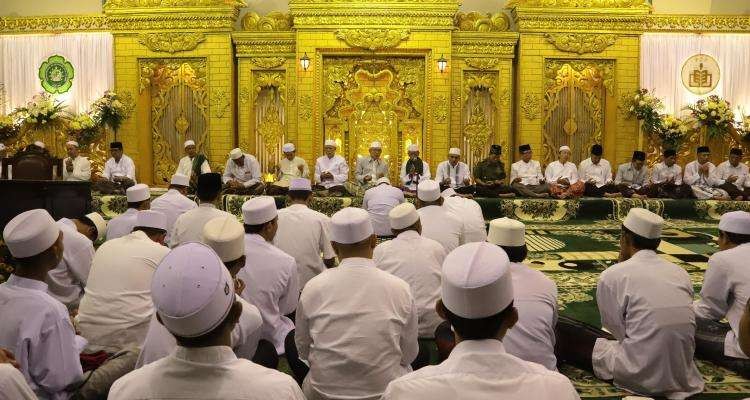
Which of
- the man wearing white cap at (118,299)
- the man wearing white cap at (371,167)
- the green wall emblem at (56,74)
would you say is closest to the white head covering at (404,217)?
the man wearing white cap at (118,299)

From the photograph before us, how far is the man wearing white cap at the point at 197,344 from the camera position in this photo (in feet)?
4.43

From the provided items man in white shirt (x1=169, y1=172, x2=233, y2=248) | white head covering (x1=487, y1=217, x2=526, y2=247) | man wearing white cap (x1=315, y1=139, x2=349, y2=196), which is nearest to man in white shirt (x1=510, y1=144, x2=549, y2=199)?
man wearing white cap (x1=315, y1=139, x2=349, y2=196)

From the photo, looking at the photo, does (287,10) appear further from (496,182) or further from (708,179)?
(708,179)

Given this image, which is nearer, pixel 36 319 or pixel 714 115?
pixel 36 319

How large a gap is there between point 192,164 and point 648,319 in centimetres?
787

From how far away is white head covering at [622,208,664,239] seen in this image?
9.78 ft

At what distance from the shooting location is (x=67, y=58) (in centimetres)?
1101

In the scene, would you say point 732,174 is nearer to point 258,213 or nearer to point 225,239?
point 258,213

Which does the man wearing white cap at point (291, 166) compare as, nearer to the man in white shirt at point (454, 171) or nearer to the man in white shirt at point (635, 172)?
the man in white shirt at point (454, 171)

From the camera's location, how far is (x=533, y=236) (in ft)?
24.0

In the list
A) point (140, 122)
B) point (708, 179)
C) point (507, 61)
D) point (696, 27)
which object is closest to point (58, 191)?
point (140, 122)

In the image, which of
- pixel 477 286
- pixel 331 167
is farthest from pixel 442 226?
pixel 331 167

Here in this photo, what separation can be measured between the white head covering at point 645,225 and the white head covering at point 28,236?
2436 mm

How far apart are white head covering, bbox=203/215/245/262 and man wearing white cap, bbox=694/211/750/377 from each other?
2248 mm
